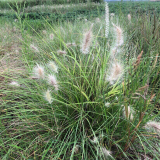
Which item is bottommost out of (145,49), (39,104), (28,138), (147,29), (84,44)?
(28,138)

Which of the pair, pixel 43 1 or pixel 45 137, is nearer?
pixel 45 137

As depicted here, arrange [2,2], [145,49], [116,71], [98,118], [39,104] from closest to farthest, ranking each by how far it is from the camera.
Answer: [116,71] → [98,118] → [39,104] → [145,49] → [2,2]

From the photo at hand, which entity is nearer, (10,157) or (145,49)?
(10,157)

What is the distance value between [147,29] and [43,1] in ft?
36.9

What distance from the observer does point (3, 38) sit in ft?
11.2

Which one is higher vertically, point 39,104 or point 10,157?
point 39,104

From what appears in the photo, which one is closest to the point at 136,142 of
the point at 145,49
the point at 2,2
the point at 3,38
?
the point at 145,49

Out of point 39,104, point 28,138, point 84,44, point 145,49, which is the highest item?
point 84,44

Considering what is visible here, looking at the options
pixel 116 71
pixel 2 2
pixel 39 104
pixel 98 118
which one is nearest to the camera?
pixel 116 71

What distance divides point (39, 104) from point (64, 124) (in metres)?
0.30

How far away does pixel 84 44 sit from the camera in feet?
4.06

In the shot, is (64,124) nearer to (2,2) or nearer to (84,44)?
(84,44)

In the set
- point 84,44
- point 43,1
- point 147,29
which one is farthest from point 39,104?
point 43,1

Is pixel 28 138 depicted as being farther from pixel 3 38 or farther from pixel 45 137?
pixel 3 38
